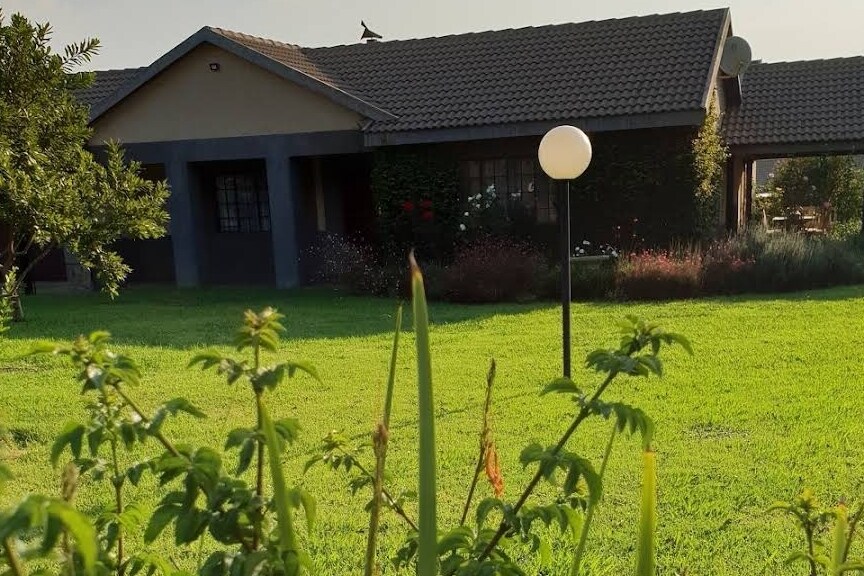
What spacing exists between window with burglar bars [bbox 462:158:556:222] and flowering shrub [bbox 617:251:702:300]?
295 cm

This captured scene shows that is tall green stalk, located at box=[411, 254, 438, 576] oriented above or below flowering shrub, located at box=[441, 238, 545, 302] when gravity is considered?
above

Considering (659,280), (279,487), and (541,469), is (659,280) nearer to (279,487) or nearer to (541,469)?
(541,469)

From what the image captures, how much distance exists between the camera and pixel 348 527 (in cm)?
403

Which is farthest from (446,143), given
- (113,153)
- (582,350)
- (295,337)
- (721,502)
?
(721,502)

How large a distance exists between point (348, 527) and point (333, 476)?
0.80 metres

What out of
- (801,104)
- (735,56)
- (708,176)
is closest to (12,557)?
(708,176)

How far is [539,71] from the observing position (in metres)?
15.6

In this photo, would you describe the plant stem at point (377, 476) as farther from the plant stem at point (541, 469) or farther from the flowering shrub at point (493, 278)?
the flowering shrub at point (493, 278)

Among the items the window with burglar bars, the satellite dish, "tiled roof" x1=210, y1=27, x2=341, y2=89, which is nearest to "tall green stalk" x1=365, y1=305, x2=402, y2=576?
the window with burglar bars

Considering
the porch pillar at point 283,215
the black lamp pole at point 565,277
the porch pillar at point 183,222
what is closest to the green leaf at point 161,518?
the black lamp pole at point 565,277

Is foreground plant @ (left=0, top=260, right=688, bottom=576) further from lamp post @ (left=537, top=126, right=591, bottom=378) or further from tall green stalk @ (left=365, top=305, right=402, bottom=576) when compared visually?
lamp post @ (left=537, top=126, right=591, bottom=378)

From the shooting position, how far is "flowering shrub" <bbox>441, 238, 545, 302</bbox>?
12.1 metres

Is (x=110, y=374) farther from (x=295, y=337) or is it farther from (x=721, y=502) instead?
(x=295, y=337)

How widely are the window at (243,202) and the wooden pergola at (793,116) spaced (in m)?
10.0
